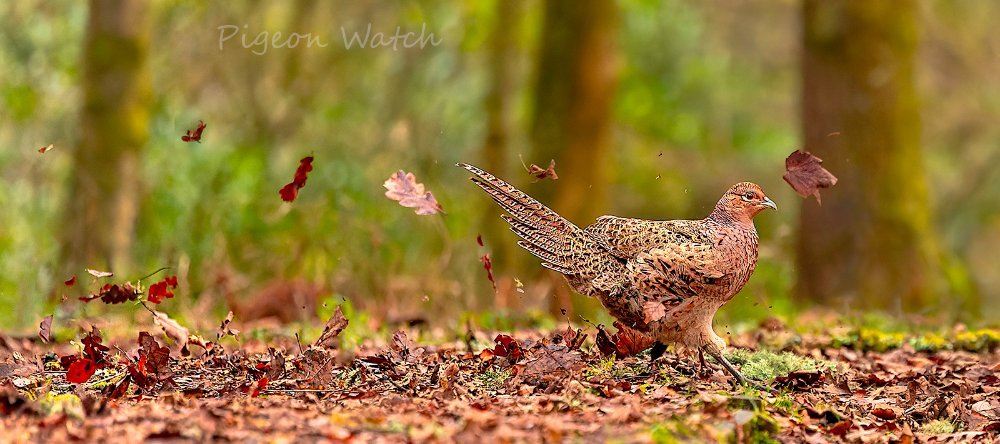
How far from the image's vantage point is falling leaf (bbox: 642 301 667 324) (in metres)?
4.97

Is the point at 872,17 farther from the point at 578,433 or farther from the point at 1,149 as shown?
the point at 1,149

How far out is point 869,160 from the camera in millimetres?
10062

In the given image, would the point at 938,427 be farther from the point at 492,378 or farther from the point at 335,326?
the point at 335,326

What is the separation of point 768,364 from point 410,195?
6.18 feet

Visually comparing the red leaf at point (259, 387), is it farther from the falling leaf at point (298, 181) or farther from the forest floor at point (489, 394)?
the falling leaf at point (298, 181)

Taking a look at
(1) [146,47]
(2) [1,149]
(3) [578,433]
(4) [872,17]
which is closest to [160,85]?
(2) [1,149]

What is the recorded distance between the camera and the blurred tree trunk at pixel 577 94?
11.6 meters

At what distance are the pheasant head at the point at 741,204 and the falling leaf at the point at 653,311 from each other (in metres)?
0.67

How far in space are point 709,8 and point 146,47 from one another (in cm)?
1490

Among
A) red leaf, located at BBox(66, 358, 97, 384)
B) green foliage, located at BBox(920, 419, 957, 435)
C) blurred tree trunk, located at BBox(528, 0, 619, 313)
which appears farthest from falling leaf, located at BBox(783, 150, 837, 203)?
blurred tree trunk, located at BBox(528, 0, 619, 313)

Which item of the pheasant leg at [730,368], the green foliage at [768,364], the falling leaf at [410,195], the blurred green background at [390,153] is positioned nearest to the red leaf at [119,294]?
the falling leaf at [410,195]

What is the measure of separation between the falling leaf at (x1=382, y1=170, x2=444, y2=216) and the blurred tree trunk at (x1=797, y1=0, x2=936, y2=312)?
5721mm

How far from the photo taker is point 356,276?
33.8ft

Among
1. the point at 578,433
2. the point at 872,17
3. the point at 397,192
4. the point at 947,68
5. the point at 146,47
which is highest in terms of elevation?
the point at 947,68
